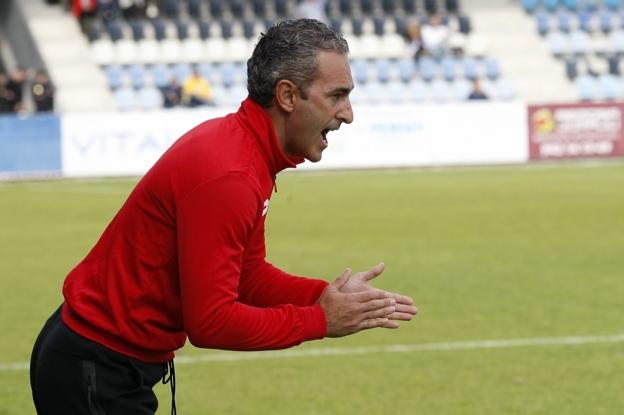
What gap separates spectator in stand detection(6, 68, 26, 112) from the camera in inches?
1232

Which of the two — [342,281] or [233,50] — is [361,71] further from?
[342,281]

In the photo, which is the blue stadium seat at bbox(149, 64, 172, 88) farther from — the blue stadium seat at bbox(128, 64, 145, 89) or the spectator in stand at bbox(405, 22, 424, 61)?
the spectator in stand at bbox(405, 22, 424, 61)

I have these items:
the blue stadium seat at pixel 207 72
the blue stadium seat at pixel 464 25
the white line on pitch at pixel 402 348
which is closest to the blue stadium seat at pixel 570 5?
the blue stadium seat at pixel 464 25

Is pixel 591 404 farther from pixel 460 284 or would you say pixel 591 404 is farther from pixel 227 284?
pixel 460 284

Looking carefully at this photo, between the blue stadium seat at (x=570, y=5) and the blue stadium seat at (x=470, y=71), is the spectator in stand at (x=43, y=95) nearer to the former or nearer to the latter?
the blue stadium seat at (x=470, y=71)

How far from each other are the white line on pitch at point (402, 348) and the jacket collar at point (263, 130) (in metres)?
4.74

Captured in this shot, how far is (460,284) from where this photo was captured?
1166cm

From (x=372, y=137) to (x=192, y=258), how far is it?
81.6ft

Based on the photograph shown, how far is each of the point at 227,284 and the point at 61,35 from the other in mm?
32885

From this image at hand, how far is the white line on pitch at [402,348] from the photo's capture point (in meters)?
8.67

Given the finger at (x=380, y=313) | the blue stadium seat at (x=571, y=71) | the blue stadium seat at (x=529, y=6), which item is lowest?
the blue stadium seat at (x=571, y=71)

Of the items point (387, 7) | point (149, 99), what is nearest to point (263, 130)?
point (149, 99)

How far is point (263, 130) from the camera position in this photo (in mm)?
3955

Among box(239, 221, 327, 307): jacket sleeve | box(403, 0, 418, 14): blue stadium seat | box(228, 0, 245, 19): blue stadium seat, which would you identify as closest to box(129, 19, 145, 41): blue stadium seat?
box(228, 0, 245, 19): blue stadium seat
